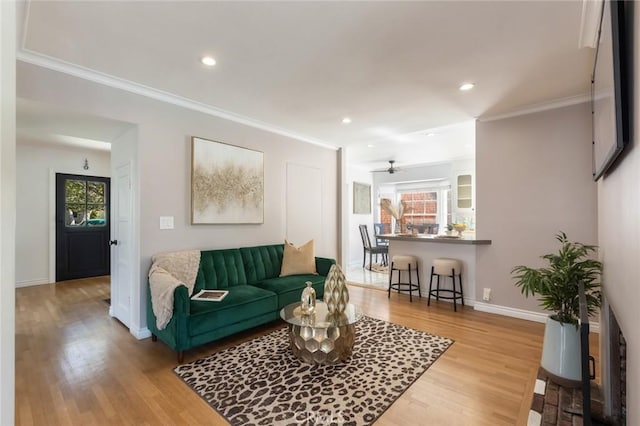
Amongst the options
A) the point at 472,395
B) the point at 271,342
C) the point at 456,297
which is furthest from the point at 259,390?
the point at 456,297

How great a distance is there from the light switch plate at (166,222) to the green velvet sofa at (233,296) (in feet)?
1.55

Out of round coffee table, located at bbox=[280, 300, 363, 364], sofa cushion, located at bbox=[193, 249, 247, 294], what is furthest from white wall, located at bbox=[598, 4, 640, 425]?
sofa cushion, located at bbox=[193, 249, 247, 294]

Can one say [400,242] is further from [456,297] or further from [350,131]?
[350,131]

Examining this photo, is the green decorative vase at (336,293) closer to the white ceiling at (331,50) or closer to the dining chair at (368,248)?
the white ceiling at (331,50)

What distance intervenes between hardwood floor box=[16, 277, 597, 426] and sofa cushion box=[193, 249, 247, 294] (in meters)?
0.61

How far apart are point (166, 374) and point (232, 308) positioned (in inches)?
28.7

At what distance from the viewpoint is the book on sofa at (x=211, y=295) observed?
112 inches

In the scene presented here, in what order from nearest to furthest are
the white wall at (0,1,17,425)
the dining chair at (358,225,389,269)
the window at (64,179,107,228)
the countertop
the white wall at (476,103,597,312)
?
the white wall at (0,1,17,425)
the white wall at (476,103,597,312)
the countertop
the window at (64,179,107,228)
the dining chair at (358,225,389,269)

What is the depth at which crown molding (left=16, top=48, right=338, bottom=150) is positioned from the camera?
96.6 inches

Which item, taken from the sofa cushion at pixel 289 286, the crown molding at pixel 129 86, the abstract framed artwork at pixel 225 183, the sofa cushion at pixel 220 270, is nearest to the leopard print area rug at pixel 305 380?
the sofa cushion at pixel 289 286

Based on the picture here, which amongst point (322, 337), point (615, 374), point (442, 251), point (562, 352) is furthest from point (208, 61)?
point (442, 251)

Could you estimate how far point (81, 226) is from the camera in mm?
5945

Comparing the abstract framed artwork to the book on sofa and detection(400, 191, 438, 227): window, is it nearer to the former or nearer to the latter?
the book on sofa

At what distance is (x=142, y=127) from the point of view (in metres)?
3.08
